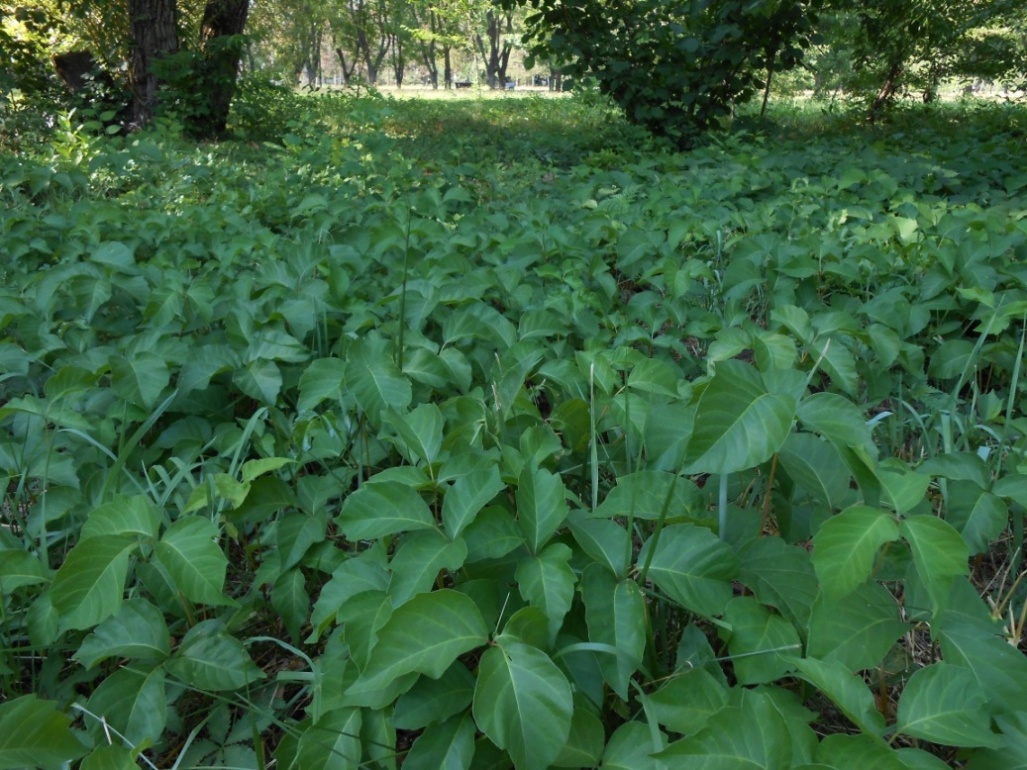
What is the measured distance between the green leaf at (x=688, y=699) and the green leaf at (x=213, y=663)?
2.15ft

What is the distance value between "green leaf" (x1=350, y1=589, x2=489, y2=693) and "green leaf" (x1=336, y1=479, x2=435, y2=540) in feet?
0.59

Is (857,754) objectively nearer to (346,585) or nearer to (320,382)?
(346,585)

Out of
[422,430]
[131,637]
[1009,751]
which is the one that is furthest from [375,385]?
[1009,751]

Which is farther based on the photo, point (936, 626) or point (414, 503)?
point (414, 503)

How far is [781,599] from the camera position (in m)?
1.16

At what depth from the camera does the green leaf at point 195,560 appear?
1.22m

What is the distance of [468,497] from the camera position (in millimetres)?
1192

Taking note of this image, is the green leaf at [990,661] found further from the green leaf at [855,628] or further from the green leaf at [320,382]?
the green leaf at [320,382]

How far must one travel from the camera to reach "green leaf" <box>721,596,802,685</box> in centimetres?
110

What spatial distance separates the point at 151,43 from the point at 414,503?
8647mm

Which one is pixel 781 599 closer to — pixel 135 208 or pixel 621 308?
pixel 621 308

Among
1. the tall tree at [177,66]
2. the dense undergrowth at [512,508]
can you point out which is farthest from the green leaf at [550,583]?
the tall tree at [177,66]

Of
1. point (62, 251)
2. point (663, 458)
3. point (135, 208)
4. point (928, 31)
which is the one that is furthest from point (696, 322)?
point (928, 31)

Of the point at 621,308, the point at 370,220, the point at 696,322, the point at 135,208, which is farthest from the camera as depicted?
the point at 135,208
